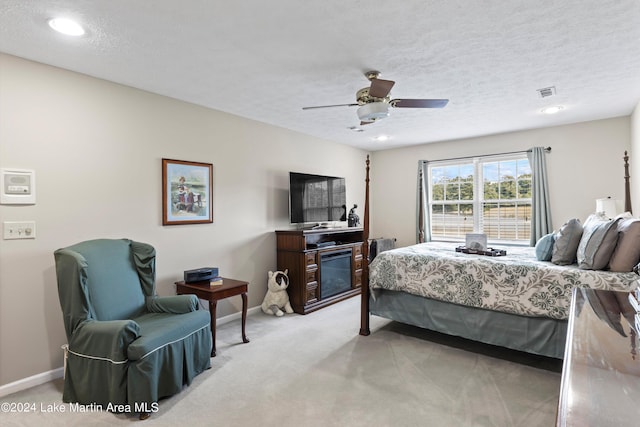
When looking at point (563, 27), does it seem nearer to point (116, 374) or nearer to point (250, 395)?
point (250, 395)

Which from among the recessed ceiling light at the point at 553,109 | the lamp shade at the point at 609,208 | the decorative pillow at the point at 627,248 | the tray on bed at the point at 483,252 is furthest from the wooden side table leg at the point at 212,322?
the lamp shade at the point at 609,208

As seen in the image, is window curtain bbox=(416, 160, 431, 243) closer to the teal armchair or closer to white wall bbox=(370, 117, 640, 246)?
white wall bbox=(370, 117, 640, 246)

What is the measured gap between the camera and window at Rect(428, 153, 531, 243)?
5.16 meters

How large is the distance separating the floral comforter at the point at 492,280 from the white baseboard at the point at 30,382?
2.86m

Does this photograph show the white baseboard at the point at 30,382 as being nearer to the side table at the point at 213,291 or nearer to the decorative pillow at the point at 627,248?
the side table at the point at 213,291

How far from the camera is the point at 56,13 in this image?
200 centimetres

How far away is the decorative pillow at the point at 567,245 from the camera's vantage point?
111 inches

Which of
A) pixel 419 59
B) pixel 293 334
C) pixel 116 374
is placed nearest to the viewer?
pixel 116 374

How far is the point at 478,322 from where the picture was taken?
2.99 m

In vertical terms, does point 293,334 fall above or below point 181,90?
below

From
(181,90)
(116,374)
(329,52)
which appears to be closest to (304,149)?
(181,90)

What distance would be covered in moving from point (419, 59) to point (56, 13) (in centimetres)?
244

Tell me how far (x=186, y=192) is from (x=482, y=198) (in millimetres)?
4527

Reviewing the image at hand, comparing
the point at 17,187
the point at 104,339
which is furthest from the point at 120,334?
the point at 17,187
